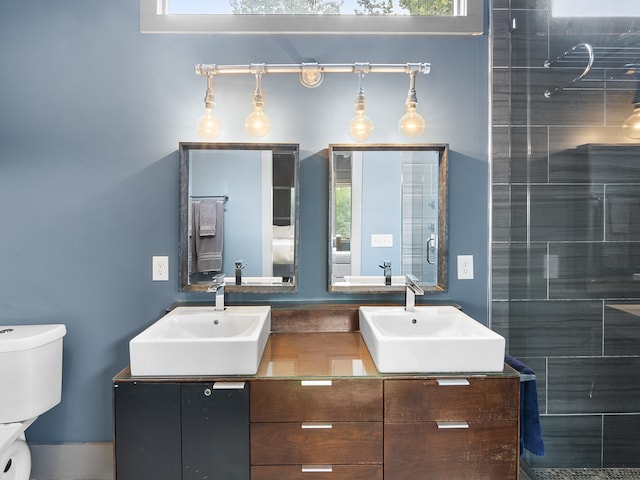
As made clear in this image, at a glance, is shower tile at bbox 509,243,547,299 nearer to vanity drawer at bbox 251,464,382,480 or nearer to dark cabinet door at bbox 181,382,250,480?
vanity drawer at bbox 251,464,382,480

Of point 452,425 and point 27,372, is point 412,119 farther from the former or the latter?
point 27,372

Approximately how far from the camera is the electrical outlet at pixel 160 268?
1.83 m

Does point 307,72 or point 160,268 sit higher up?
point 307,72

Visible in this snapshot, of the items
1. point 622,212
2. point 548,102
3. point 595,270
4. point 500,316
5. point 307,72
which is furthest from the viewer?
point 500,316

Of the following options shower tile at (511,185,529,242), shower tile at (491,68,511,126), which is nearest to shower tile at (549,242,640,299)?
shower tile at (511,185,529,242)

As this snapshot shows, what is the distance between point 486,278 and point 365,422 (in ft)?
3.16

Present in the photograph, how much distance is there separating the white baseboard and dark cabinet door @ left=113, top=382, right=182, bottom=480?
26.2 inches

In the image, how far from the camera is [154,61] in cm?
181

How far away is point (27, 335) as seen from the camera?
5.27 ft

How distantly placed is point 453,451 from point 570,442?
796 mm

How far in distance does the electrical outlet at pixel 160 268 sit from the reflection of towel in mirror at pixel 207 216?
215 millimetres


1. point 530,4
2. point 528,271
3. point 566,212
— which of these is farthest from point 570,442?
point 530,4

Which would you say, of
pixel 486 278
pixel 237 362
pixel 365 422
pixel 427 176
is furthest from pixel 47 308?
pixel 486 278

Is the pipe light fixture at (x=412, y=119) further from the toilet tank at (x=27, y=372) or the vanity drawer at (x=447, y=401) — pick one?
the toilet tank at (x=27, y=372)
